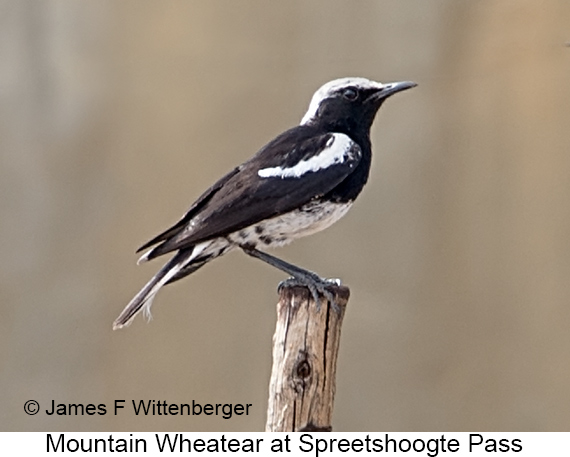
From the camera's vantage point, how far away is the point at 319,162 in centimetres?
272

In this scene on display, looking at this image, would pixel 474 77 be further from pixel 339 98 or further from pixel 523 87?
pixel 339 98

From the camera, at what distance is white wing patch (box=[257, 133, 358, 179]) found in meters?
2.71

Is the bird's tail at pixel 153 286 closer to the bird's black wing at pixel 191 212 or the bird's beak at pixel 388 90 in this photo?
the bird's black wing at pixel 191 212

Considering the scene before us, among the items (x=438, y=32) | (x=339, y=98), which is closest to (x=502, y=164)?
(x=438, y=32)

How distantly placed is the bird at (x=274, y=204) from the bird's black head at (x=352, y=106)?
0.4 inches

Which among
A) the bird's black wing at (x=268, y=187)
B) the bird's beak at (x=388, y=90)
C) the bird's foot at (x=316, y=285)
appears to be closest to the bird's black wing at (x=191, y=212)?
the bird's black wing at (x=268, y=187)

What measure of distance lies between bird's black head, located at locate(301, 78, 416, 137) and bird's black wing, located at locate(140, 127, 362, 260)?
0.33 ft

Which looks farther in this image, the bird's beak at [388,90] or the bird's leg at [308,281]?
the bird's beak at [388,90]

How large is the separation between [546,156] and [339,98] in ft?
4.41

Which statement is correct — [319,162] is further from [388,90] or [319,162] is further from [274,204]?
[388,90]

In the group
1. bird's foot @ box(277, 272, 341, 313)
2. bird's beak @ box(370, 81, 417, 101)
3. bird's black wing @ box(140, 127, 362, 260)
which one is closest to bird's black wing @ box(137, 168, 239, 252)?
bird's black wing @ box(140, 127, 362, 260)

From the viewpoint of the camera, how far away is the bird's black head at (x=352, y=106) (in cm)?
289

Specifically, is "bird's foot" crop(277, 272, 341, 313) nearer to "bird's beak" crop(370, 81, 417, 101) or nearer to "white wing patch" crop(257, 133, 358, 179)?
"white wing patch" crop(257, 133, 358, 179)

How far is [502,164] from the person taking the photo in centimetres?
385
